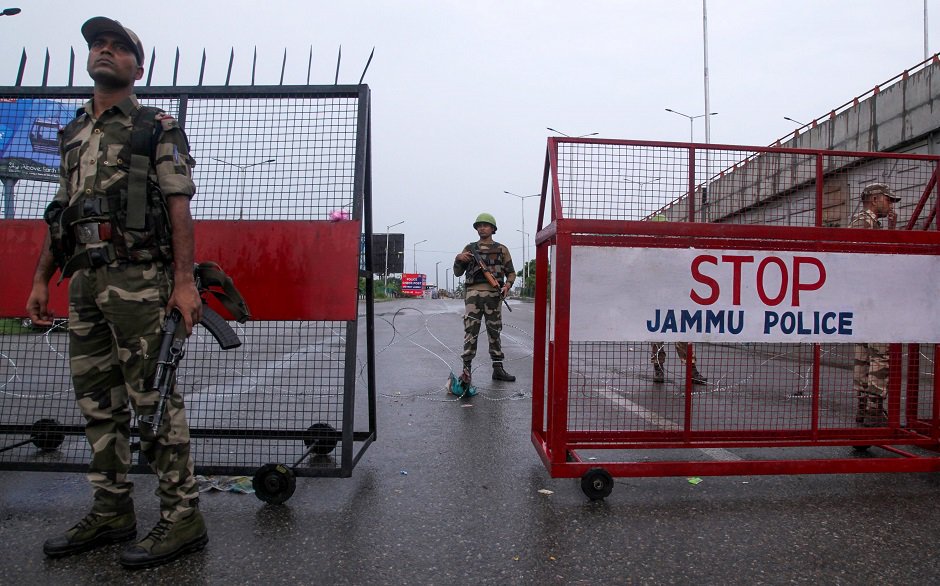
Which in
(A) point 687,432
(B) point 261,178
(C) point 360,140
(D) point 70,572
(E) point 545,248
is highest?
(C) point 360,140

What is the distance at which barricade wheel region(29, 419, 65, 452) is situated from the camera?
3.80 metres

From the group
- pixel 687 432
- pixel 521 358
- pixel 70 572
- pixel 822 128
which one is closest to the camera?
pixel 70 572

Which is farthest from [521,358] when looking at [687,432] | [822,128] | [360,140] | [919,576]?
[822,128]

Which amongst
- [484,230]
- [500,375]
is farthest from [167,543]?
[484,230]

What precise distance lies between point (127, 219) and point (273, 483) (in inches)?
55.1

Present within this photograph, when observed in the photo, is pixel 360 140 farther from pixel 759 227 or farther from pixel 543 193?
pixel 759 227

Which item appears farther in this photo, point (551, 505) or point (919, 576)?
point (551, 505)

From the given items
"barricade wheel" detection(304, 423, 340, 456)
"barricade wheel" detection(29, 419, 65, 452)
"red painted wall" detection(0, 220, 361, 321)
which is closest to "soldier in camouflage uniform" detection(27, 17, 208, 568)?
"red painted wall" detection(0, 220, 361, 321)

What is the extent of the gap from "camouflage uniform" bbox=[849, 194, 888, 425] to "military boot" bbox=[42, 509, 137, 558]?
4613mm

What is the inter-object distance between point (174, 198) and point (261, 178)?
0.83m

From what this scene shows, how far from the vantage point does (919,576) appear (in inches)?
95.3

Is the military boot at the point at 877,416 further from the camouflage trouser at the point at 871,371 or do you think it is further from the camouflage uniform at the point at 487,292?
the camouflage uniform at the point at 487,292

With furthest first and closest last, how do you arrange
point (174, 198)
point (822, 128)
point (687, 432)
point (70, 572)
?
point (822, 128) → point (687, 432) → point (174, 198) → point (70, 572)

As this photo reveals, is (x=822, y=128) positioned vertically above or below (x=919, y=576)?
above
